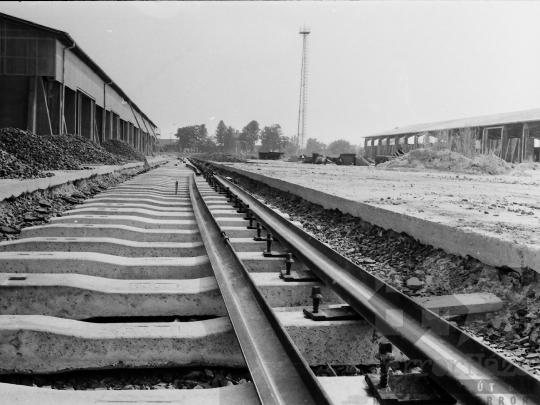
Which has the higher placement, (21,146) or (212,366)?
(21,146)

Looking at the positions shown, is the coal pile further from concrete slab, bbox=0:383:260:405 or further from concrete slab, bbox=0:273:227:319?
concrete slab, bbox=0:383:260:405

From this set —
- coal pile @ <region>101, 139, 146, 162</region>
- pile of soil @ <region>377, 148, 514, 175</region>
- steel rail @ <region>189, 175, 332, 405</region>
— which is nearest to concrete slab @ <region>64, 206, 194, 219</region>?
steel rail @ <region>189, 175, 332, 405</region>

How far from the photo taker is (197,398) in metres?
1.67

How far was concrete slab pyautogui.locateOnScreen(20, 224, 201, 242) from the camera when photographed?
4523 millimetres

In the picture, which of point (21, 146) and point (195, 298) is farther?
point (21, 146)

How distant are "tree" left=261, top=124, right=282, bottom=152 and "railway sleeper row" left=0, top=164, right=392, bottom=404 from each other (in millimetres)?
139232

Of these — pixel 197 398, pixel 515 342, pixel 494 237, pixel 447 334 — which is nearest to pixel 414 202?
pixel 494 237

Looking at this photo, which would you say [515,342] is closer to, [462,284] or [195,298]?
[462,284]

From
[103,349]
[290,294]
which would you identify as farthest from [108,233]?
[103,349]

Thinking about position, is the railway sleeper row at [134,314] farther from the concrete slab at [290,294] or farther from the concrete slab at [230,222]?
the concrete slab at [230,222]

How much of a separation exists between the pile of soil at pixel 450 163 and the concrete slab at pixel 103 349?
16.3m

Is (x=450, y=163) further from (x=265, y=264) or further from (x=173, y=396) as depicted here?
(x=173, y=396)

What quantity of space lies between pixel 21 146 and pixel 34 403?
10825mm

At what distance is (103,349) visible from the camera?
6.86 ft
